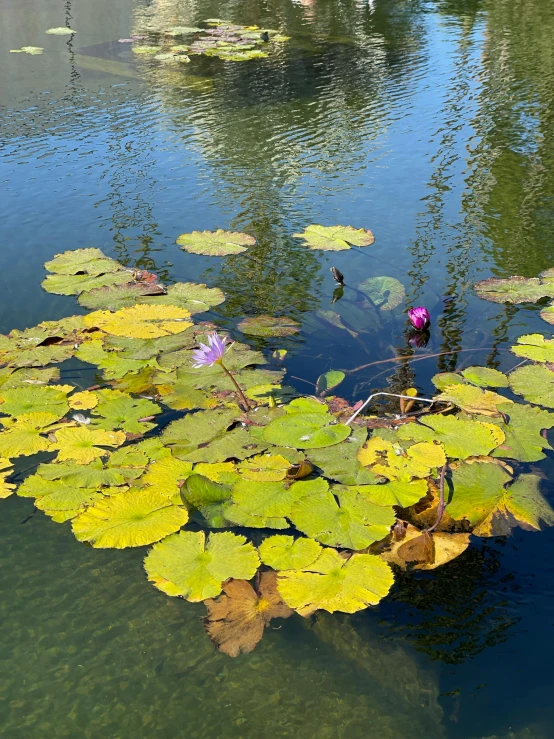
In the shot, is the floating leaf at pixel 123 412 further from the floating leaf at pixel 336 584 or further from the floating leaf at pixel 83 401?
the floating leaf at pixel 336 584

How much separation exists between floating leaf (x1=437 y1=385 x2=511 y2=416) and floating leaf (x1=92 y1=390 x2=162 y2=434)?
2.86 ft

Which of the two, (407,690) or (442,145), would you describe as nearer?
(407,690)

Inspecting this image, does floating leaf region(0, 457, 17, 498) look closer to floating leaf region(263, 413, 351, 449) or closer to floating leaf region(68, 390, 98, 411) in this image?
floating leaf region(68, 390, 98, 411)

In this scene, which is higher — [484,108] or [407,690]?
[484,108]

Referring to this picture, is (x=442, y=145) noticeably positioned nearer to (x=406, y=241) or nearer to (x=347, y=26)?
(x=406, y=241)

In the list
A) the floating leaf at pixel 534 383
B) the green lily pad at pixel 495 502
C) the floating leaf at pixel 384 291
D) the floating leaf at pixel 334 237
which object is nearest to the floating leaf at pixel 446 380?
the floating leaf at pixel 534 383

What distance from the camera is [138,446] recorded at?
1.91 m

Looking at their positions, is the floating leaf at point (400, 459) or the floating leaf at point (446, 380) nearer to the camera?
the floating leaf at point (400, 459)

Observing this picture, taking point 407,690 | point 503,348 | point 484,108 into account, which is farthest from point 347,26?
point 407,690

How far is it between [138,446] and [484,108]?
4.15 m

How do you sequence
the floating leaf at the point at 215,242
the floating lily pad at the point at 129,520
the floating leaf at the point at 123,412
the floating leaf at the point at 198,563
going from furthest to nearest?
the floating leaf at the point at 215,242 → the floating leaf at the point at 123,412 → the floating lily pad at the point at 129,520 → the floating leaf at the point at 198,563

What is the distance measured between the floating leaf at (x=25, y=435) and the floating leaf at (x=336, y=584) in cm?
85

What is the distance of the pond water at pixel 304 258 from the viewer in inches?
52.1

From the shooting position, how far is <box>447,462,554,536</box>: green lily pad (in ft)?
5.37
